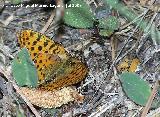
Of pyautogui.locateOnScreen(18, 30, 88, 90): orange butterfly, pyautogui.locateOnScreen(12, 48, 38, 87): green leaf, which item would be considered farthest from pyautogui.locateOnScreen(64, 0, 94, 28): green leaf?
pyautogui.locateOnScreen(12, 48, 38, 87): green leaf

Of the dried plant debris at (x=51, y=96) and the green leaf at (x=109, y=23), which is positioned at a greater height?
the green leaf at (x=109, y=23)

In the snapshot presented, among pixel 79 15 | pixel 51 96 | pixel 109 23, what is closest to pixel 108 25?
pixel 109 23

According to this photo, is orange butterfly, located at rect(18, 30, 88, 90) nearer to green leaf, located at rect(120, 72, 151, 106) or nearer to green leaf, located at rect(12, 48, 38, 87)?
green leaf, located at rect(12, 48, 38, 87)

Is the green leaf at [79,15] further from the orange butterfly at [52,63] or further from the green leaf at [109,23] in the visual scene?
the orange butterfly at [52,63]

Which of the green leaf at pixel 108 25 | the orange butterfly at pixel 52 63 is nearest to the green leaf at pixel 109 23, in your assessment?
the green leaf at pixel 108 25

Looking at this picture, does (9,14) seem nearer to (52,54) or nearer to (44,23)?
(44,23)

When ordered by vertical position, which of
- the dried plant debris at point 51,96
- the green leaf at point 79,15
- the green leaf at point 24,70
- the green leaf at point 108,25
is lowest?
the dried plant debris at point 51,96

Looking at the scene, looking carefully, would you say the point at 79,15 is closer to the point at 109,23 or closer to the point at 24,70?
the point at 109,23
